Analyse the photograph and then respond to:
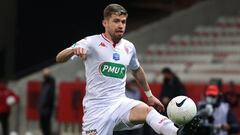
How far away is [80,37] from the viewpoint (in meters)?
23.6

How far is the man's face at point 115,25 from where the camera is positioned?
849 centimetres

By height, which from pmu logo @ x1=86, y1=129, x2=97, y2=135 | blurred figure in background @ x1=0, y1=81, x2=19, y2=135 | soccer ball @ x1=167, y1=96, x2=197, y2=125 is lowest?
blurred figure in background @ x1=0, y1=81, x2=19, y2=135

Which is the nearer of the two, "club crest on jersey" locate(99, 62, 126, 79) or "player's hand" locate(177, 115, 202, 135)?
"player's hand" locate(177, 115, 202, 135)

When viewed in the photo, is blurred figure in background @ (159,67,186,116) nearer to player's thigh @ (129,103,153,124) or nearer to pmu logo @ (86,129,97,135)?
pmu logo @ (86,129,97,135)

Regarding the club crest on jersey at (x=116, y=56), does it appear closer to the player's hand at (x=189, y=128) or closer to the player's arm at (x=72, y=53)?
the player's arm at (x=72, y=53)

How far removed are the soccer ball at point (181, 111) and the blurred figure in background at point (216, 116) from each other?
330 centimetres

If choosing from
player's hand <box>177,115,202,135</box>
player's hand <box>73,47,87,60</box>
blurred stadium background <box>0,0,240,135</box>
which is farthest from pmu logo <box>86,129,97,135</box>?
blurred stadium background <box>0,0,240,135</box>

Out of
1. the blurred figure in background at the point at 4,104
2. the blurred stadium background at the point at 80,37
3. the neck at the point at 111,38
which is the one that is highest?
the neck at the point at 111,38

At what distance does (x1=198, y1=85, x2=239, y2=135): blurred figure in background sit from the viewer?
37.4ft

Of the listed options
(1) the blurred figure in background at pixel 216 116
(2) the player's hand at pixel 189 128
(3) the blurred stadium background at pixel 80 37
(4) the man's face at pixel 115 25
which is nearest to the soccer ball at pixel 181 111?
(2) the player's hand at pixel 189 128

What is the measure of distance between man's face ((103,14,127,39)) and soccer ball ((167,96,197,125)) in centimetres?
109

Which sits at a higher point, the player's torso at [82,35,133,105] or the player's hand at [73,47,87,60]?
the player's hand at [73,47,87,60]

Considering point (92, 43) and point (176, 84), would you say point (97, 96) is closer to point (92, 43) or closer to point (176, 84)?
point (92, 43)

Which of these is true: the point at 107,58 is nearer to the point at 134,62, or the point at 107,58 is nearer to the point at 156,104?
the point at 134,62
